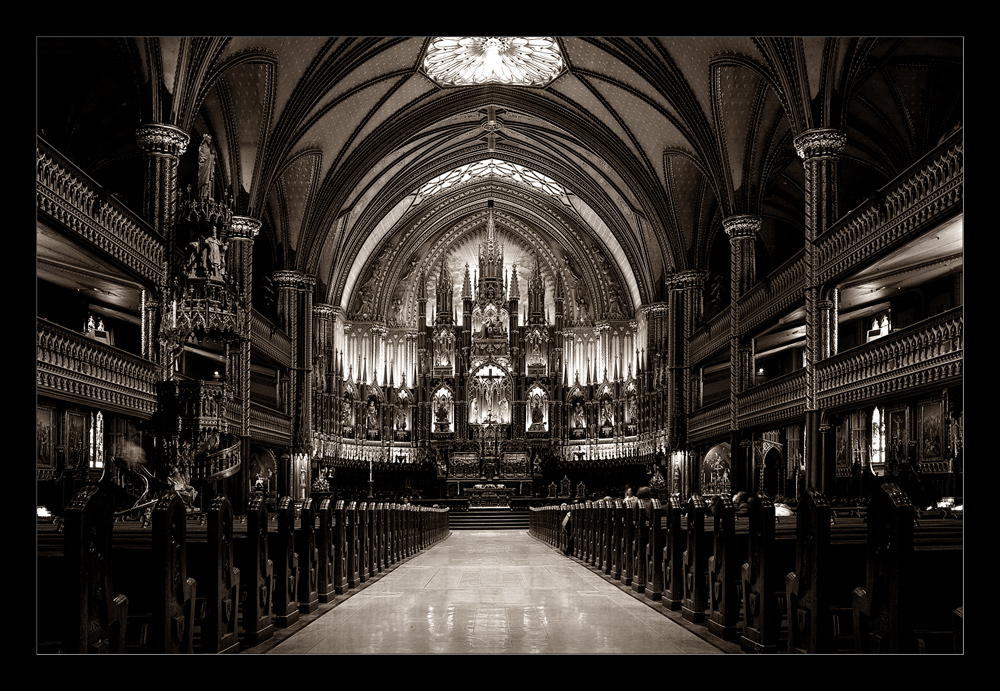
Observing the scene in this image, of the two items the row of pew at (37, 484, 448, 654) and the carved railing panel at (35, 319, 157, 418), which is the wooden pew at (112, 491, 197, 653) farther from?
the carved railing panel at (35, 319, 157, 418)

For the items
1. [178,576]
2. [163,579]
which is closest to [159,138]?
[178,576]

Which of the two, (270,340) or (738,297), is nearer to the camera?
(738,297)

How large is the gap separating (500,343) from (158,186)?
25116 mm

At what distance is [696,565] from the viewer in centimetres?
934

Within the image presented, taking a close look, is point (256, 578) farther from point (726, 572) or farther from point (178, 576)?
point (726, 572)

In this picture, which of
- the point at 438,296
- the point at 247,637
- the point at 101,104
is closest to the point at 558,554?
the point at 247,637

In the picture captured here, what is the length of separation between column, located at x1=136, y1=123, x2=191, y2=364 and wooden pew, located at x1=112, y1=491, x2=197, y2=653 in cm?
1127

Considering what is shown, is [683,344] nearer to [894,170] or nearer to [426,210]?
[894,170]

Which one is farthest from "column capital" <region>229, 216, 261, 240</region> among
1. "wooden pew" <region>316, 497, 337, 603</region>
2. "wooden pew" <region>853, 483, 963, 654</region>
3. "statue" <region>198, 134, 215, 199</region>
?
"wooden pew" <region>853, 483, 963, 654</region>

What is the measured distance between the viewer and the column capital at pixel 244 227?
24391 millimetres

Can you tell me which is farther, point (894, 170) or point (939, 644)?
point (894, 170)

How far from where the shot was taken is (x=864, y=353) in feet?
56.7
